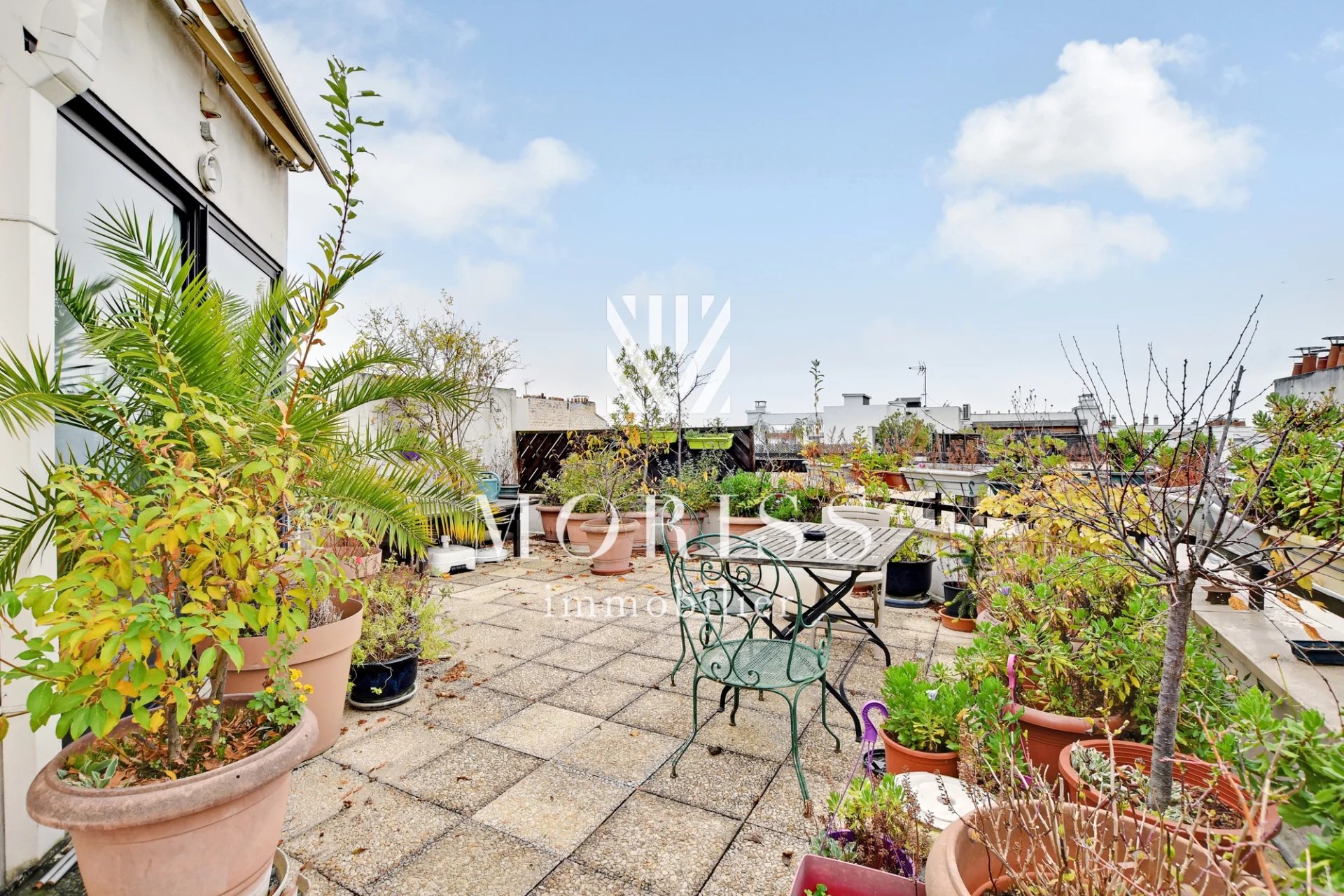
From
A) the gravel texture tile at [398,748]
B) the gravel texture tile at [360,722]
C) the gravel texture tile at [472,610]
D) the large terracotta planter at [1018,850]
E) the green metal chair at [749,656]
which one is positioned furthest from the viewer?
the gravel texture tile at [472,610]

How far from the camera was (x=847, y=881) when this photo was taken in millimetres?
1380

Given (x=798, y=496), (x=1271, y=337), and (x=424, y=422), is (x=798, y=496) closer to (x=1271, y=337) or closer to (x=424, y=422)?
(x=424, y=422)

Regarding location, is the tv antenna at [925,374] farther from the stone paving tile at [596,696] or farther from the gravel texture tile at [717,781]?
the gravel texture tile at [717,781]

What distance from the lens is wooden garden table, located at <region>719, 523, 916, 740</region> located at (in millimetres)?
2867

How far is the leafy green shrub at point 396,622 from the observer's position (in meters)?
3.00

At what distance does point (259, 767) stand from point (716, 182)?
23.9 feet

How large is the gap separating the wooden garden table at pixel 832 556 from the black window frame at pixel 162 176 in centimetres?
277

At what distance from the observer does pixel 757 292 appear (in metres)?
9.02

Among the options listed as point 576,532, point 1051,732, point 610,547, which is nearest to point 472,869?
point 1051,732

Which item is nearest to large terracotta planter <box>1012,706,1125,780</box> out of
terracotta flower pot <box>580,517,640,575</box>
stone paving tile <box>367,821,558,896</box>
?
stone paving tile <box>367,821,558,896</box>

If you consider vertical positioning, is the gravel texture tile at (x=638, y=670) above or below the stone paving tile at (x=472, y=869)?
above

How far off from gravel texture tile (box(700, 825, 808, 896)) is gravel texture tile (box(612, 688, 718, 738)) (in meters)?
0.75

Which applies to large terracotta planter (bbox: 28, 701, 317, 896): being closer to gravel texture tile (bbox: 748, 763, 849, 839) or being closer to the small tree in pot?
the small tree in pot

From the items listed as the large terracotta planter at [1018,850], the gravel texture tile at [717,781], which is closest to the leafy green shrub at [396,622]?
the gravel texture tile at [717,781]
